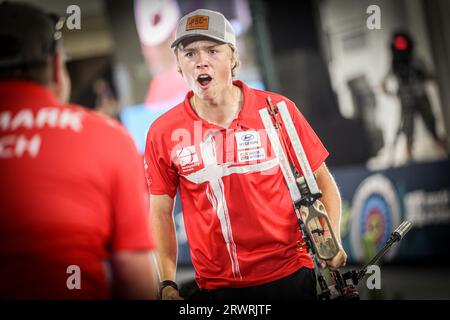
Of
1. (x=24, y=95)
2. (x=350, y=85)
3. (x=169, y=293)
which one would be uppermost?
(x=350, y=85)

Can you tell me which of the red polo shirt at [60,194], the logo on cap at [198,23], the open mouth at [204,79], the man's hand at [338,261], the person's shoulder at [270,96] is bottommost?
the man's hand at [338,261]

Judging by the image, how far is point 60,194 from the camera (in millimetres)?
2529

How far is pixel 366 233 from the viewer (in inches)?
174

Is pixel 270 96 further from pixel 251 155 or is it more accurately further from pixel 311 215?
pixel 311 215

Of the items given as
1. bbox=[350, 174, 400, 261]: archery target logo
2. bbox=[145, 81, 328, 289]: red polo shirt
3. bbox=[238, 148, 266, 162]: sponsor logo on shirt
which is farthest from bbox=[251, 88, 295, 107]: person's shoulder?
bbox=[350, 174, 400, 261]: archery target logo

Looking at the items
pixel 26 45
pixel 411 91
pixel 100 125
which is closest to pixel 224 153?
pixel 100 125

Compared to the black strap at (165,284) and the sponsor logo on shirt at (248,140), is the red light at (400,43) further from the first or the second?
the black strap at (165,284)

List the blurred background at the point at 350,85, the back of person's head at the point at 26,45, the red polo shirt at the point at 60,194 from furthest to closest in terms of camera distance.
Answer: the blurred background at the point at 350,85 → the back of person's head at the point at 26,45 → the red polo shirt at the point at 60,194

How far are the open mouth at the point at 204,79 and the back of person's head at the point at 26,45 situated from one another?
66 cm

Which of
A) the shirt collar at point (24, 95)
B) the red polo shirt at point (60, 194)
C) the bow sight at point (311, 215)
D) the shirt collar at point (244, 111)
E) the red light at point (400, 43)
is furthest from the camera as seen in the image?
the red light at point (400, 43)

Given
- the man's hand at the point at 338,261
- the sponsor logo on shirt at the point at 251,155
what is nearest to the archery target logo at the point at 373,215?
the man's hand at the point at 338,261

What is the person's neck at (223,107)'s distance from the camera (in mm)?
3094

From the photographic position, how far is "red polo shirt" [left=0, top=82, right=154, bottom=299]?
240cm

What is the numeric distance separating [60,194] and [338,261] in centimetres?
121
